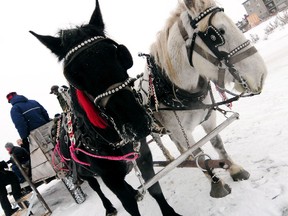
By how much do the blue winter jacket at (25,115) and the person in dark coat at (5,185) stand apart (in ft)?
6.13

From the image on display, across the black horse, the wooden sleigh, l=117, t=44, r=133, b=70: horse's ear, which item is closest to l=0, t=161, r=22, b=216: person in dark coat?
the wooden sleigh

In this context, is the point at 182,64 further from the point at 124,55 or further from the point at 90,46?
the point at 90,46

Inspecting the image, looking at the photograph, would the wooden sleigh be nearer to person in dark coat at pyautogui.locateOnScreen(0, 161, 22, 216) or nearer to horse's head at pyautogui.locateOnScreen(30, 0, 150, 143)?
person in dark coat at pyautogui.locateOnScreen(0, 161, 22, 216)

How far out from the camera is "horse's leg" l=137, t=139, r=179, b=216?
3.41 meters

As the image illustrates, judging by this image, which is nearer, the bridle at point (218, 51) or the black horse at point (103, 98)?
the black horse at point (103, 98)

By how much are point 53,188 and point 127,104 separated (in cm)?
814

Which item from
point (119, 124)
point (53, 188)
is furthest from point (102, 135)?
point (53, 188)

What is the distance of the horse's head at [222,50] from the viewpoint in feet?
9.18

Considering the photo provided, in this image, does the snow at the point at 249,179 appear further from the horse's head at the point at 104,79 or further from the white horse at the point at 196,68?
the horse's head at the point at 104,79

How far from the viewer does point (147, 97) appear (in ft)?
13.3

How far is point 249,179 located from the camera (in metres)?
3.60

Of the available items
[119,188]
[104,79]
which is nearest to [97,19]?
[104,79]

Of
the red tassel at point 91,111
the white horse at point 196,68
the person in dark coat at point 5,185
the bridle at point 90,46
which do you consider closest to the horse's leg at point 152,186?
the white horse at point 196,68

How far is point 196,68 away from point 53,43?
5.29 ft
